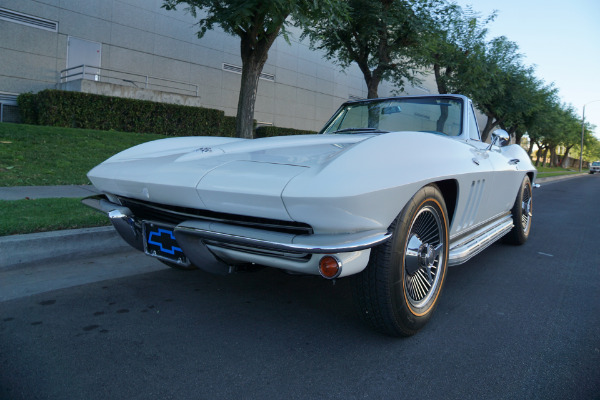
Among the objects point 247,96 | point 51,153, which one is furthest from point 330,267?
point 51,153

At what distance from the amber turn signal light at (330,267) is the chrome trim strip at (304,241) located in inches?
3.3

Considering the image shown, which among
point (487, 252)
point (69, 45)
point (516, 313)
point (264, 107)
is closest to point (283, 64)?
point (264, 107)

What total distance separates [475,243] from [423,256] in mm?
924

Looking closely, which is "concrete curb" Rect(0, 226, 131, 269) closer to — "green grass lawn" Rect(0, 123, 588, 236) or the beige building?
"green grass lawn" Rect(0, 123, 588, 236)

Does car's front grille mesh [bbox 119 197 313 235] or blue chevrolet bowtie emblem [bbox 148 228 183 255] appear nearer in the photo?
car's front grille mesh [bbox 119 197 313 235]

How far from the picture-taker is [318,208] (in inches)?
67.9

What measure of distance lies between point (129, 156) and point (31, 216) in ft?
6.55

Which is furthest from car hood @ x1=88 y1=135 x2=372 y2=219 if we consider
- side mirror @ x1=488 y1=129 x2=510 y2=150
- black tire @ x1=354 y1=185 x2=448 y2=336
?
side mirror @ x1=488 y1=129 x2=510 y2=150

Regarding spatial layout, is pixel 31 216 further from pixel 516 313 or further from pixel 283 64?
pixel 283 64

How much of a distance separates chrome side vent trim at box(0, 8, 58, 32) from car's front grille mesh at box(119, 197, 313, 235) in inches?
580

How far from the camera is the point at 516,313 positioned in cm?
281

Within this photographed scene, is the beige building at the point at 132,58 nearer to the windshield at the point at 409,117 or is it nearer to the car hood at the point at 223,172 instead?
the windshield at the point at 409,117

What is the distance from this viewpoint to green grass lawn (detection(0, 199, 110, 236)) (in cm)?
368

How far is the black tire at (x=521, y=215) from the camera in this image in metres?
4.57
